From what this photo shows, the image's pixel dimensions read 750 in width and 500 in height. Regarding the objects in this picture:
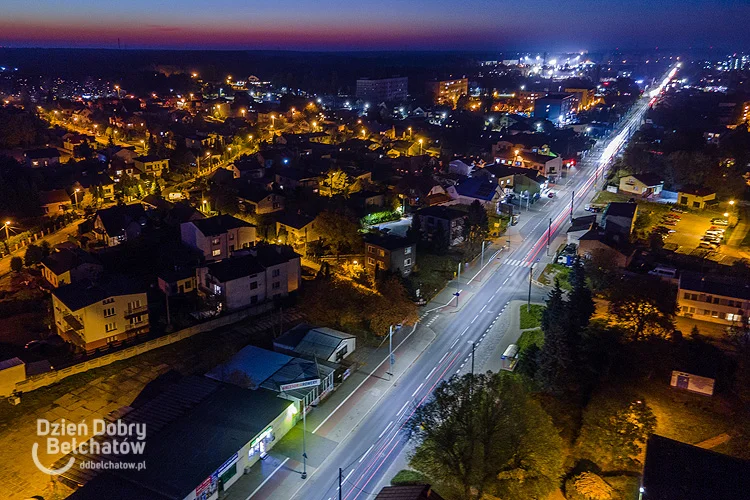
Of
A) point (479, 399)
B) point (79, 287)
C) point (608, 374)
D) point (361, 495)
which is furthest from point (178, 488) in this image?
point (608, 374)

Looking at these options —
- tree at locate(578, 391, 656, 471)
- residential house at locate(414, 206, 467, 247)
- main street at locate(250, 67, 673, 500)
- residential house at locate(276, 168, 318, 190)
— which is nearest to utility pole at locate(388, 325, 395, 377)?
main street at locate(250, 67, 673, 500)

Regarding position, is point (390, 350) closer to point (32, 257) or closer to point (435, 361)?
point (435, 361)

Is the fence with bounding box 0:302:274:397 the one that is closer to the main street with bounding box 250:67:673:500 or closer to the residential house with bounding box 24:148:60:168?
the main street with bounding box 250:67:673:500

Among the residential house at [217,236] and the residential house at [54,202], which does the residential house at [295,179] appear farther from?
the residential house at [54,202]

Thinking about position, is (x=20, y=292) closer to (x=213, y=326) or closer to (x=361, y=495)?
(x=213, y=326)

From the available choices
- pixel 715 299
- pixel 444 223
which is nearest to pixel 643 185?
pixel 444 223
